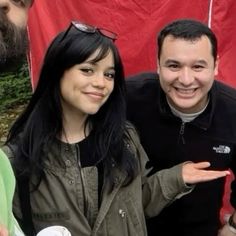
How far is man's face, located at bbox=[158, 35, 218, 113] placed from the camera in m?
2.24

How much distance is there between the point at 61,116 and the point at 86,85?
0.60 ft

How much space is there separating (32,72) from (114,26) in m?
0.85

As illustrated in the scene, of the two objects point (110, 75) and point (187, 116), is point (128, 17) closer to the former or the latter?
point (187, 116)

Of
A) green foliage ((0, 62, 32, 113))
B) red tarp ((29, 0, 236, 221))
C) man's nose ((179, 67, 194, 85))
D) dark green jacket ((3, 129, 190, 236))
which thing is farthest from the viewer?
green foliage ((0, 62, 32, 113))

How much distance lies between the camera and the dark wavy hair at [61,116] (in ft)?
6.45

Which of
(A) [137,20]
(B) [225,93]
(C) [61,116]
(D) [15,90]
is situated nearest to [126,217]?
(C) [61,116]

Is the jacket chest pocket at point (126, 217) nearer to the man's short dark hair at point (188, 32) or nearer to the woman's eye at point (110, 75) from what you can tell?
the woman's eye at point (110, 75)

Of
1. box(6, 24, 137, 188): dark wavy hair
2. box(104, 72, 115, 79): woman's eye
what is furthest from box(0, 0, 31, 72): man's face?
box(104, 72, 115, 79): woman's eye

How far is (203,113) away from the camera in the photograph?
232 cm

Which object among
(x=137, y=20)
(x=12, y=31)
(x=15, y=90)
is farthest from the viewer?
(x=15, y=90)

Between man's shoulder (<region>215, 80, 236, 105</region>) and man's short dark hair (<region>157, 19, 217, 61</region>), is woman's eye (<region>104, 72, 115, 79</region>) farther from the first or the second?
man's shoulder (<region>215, 80, 236, 105</region>)

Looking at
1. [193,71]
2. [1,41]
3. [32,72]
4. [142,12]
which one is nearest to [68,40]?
[193,71]

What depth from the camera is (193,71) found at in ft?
7.41

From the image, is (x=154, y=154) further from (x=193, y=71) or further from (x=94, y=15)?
(x=94, y=15)
